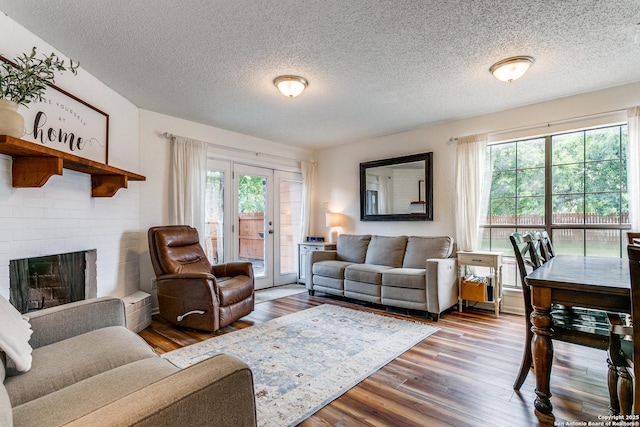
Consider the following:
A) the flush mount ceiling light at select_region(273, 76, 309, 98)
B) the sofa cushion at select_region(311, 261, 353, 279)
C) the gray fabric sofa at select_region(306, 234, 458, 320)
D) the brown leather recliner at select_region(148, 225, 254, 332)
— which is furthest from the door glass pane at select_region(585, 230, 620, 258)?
the brown leather recliner at select_region(148, 225, 254, 332)

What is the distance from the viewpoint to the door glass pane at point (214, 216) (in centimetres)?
432

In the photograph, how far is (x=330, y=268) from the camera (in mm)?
4305

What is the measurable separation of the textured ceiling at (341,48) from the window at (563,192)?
1.84 feet

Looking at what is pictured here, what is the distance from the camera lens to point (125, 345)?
149cm

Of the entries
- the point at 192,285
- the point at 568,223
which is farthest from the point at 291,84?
the point at 568,223

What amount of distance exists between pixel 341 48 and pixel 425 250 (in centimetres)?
264

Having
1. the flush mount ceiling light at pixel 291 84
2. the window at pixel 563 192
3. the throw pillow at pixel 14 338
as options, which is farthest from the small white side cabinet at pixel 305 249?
the throw pillow at pixel 14 338

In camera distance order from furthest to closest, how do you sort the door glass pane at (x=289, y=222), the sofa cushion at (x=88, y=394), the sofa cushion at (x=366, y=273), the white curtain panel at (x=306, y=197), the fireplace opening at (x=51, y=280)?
1. the white curtain panel at (x=306, y=197)
2. the door glass pane at (x=289, y=222)
3. the sofa cushion at (x=366, y=273)
4. the fireplace opening at (x=51, y=280)
5. the sofa cushion at (x=88, y=394)

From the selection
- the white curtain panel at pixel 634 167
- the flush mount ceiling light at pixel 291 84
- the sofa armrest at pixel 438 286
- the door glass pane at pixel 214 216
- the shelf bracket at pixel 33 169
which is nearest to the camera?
the shelf bracket at pixel 33 169

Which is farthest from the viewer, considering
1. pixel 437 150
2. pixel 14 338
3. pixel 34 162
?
pixel 437 150

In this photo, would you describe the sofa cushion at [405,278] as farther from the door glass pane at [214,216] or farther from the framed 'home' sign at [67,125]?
the framed 'home' sign at [67,125]

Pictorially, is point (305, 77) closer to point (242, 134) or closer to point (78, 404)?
point (242, 134)

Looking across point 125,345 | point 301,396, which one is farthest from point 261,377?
point 125,345

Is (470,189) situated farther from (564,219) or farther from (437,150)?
(564,219)
